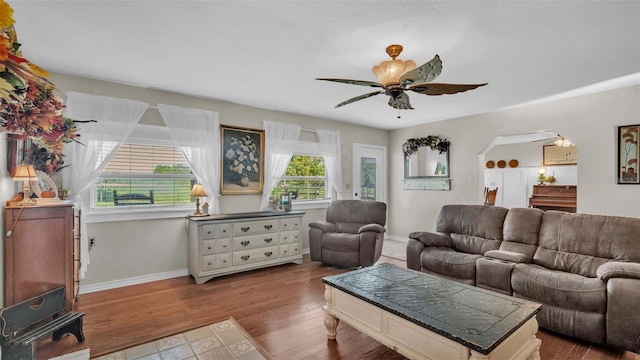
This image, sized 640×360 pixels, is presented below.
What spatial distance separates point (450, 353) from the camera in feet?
5.36

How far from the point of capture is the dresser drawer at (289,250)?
4449 millimetres

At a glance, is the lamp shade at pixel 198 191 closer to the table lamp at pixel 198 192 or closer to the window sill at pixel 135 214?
the table lamp at pixel 198 192

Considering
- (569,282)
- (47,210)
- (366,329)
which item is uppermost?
(47,210)

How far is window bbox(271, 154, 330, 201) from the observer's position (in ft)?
16.9

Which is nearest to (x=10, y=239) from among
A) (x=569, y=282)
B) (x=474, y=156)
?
(x=569, y=282)

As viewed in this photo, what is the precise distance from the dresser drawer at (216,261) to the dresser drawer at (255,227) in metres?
0.32

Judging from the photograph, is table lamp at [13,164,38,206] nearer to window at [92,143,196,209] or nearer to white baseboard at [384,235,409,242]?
window at [92,143,196,209]

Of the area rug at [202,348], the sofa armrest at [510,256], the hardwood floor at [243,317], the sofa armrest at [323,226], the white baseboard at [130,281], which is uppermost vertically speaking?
the sofa armrest at [323,226]

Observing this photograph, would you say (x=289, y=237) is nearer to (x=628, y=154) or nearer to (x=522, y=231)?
(x=522, y=231)

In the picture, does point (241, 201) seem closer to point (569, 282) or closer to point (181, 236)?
point (181, 236)

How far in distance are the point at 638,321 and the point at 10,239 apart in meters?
4.53

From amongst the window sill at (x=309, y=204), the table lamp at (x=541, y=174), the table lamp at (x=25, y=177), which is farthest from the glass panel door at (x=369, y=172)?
the table lamp at (x=25, y=177)

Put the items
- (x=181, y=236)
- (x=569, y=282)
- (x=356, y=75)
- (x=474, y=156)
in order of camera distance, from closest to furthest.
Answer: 1. (x=569, y=282)
2. (x=356, y=75)
3. (x=181, y=236)
4. (x=474, y=156)

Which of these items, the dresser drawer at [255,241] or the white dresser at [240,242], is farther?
the dresser drawer at [255,241]
